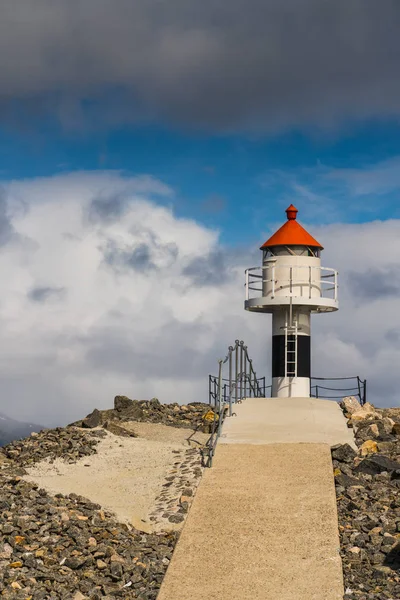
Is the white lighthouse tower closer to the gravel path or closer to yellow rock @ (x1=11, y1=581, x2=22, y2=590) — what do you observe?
the gravel path

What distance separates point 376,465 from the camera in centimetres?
1969

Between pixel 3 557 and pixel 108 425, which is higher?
pixel 108 425

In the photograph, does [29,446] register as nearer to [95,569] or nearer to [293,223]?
[95,569]

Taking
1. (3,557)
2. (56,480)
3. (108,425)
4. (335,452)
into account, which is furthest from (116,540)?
(108,425)

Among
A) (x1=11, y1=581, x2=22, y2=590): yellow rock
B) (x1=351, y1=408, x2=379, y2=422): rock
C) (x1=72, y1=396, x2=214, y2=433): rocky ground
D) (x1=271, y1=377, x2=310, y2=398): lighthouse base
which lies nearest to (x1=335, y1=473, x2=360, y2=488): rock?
(x1=351, y1=408, x2=379, y2=422): rock

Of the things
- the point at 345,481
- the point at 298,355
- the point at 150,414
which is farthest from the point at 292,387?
the point at 345,481

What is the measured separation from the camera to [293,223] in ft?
99.7

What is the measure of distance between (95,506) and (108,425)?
729 centimetres

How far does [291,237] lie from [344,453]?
34.8 feet

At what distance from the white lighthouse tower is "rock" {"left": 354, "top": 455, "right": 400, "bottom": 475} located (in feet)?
30.8

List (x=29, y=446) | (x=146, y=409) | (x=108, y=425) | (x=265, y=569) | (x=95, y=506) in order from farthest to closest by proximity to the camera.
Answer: (x=146, y=409) < (x=108, y=425) < (x=29, y=446) < (x=95, y=506) < (x=265, y=569)

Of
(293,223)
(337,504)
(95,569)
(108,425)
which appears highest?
(293,223)

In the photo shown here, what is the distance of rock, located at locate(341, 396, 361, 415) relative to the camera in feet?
86.4

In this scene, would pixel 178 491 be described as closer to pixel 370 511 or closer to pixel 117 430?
pixel 370 511
